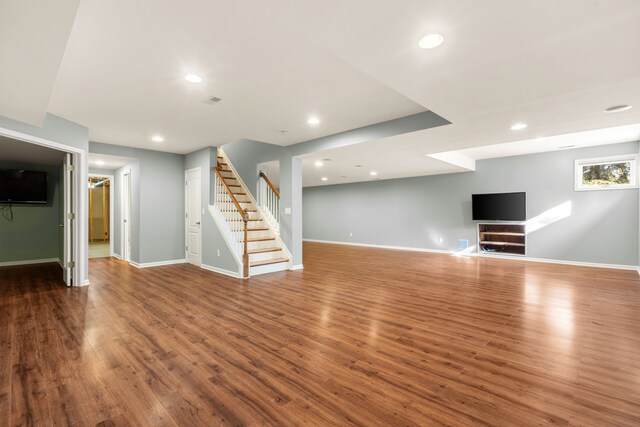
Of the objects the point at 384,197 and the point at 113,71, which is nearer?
the point at 113,71

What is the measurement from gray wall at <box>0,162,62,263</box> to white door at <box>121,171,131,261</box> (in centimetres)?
171

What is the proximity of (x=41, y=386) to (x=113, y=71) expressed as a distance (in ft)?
8.85

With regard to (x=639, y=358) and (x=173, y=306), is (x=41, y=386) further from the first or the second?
(x=639, y=358)

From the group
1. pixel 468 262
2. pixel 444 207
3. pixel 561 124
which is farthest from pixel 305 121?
pixel 444 207

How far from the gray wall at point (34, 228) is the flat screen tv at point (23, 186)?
1.24 ft

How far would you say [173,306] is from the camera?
12.2 ft

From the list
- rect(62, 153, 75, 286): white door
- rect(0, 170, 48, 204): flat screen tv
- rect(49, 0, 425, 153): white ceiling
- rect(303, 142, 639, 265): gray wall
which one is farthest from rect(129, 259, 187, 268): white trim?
rect(303, 142, 639, 265): gray wall

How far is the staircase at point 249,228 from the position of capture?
5543 mm

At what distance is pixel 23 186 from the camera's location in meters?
6.86

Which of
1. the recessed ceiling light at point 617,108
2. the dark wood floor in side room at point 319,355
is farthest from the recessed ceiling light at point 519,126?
the dark wood floor in side room at point 319,355

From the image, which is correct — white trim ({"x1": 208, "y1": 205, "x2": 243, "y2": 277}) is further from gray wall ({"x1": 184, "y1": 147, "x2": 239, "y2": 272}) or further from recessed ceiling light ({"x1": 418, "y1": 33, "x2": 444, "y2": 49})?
recessed ceiling light ({"x1": 418, "y1": 33, "x2": 444, "y2": 49})

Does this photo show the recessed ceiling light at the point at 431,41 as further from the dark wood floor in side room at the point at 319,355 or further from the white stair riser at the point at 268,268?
the white stair riser at the point at 268,268

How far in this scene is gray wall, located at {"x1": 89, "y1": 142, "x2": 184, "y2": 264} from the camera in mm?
6289

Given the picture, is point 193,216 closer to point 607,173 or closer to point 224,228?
point 224,228
